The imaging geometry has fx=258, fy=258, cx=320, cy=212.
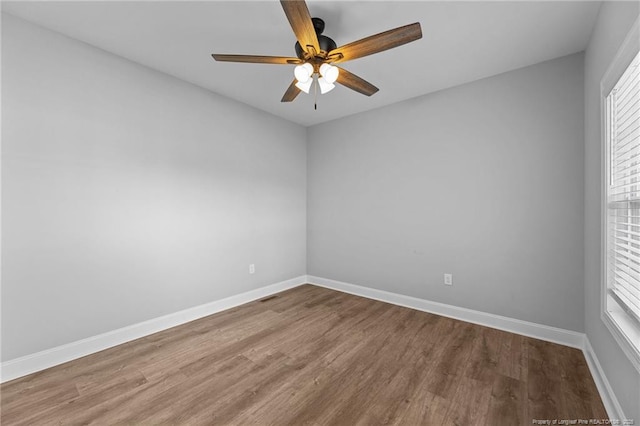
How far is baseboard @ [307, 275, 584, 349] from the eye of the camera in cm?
231

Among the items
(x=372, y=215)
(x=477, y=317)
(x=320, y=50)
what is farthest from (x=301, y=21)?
(x=477, y=317)

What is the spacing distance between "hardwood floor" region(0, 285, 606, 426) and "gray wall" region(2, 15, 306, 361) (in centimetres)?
46

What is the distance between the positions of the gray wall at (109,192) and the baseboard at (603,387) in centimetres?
331

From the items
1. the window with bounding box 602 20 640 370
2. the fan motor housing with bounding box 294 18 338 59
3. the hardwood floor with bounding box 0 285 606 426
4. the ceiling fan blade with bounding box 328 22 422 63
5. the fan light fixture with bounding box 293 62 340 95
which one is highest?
the fan motor housing with bounding box 294 18 338 59

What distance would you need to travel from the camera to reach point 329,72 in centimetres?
181

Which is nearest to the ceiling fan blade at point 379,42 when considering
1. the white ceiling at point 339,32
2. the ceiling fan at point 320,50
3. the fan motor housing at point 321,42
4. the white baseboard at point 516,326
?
the ceiling fan at point 320,50

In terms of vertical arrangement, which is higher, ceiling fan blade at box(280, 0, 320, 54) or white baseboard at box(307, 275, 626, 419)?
ceiling fan blade at box(280, 0, 320, 54)

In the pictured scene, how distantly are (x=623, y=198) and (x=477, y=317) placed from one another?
173 cm

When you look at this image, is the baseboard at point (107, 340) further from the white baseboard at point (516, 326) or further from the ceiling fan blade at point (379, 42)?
the ceiling fan blade at point (379, 42)

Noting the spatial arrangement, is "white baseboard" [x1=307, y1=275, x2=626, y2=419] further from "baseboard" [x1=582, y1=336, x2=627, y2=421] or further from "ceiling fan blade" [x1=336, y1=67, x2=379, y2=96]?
"ceiling fan blade" [x1=336, y1=67, x2=379, y2=96]

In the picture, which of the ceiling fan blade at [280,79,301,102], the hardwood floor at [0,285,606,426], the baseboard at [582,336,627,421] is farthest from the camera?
the ceiling fan blade at [280,79,301,102]

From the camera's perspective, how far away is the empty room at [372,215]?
1.62 m

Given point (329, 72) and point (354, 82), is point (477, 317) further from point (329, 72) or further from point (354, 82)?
point (329, 72)

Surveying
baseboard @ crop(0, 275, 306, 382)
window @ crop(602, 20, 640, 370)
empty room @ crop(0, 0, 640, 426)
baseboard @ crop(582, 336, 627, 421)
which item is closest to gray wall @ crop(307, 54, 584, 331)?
empty room @ crop(0, 0, 640, 426)
